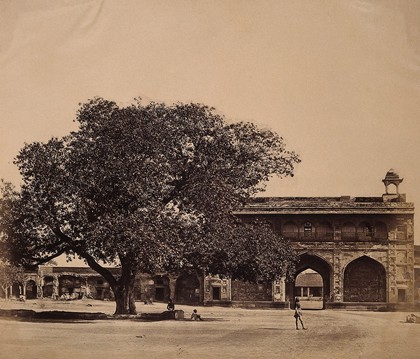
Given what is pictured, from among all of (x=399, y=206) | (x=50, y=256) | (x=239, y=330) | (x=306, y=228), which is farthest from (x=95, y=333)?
(x=306, y=228)

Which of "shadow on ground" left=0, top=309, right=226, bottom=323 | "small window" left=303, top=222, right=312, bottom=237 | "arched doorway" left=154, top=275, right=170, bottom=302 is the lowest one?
"shadow on ground" left=0, top=309, right=226, bottom=323

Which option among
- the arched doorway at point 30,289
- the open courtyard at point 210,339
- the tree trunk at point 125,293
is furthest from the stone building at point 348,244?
the arched doorway at point 30,289

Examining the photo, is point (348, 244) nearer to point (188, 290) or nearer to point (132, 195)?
point (188, 290)

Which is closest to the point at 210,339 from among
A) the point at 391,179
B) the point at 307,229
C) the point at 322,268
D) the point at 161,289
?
the point at 391,179

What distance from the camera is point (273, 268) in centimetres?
1133

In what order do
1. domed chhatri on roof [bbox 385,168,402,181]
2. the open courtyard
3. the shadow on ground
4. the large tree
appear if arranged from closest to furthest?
the open courtyard
domed chhatri on roof [bbox 385,168,402,181]
the shadow on ground
the large tree

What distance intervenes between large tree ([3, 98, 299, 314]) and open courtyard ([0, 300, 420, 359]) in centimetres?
102

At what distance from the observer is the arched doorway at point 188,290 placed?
1552 centimetres

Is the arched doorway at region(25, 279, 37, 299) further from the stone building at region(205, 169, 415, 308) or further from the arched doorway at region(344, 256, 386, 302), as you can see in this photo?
the arched doorway at region(344, 256, 386, 302)

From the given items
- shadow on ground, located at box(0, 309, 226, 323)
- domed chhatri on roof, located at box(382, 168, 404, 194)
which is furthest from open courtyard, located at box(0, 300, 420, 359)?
domed chhatri on roof, located at box(382, 168, 404, 194)

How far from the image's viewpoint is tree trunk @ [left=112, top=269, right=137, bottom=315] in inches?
414

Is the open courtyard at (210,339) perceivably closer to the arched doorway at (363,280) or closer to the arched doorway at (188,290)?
the arched doorway at (363,280)

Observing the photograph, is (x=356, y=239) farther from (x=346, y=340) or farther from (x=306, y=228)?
(x=346, y=340)

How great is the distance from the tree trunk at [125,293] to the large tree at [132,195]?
14 millimetres
